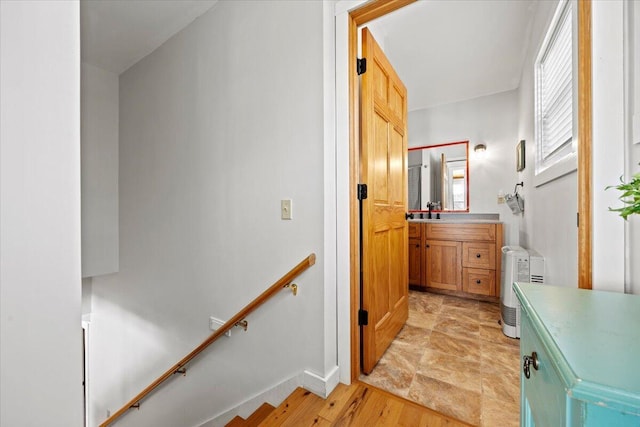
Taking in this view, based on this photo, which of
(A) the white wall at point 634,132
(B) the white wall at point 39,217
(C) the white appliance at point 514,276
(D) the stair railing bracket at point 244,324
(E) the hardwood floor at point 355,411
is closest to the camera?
(B) the white wall at point 39,217

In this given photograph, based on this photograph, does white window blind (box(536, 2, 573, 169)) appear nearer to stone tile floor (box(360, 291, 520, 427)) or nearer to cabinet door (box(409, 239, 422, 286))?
stone tile floor (box(360, 291, 520, 427))

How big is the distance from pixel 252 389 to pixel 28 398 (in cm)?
152

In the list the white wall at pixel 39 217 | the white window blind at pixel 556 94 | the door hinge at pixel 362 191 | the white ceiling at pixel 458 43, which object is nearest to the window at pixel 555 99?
the white window blind at pixel 556 94

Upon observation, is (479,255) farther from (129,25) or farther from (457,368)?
(129,25)

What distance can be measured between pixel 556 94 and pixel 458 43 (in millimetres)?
1091

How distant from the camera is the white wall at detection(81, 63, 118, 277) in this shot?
3.03 metres

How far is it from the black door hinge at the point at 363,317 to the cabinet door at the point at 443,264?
6.47ft

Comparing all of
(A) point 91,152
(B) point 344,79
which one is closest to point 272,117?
(B) point 344,79

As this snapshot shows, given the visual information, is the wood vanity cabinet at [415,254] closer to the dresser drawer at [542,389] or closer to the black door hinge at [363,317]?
the black door hinge at [363,317]

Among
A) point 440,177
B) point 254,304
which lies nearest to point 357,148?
point 254,304

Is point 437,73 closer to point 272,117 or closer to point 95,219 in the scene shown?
A: point 272,117

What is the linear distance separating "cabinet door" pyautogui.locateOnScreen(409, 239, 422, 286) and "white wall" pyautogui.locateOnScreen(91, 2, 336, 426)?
2.20 metres

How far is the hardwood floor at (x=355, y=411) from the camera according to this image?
4.16 feet

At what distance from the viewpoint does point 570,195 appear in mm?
1340
